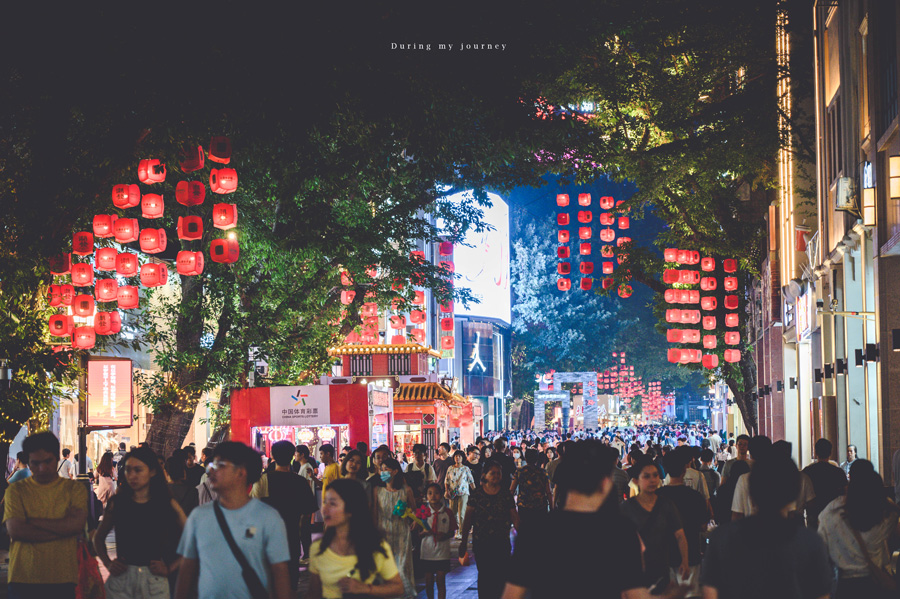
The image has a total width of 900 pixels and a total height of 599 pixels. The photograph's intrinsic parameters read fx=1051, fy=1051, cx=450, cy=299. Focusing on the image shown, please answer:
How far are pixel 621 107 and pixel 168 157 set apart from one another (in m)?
16.7

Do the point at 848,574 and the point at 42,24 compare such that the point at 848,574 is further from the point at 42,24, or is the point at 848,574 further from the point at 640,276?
the point at 640,276

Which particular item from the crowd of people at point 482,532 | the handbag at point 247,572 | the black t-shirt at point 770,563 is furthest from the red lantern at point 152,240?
the black t-shirt at point 770,563

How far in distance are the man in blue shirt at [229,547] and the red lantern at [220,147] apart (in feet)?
29.8

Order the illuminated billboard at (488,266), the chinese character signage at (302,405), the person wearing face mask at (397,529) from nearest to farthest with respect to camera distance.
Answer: the person wearing face mask at (397,529) < the chinese character signage at (302,405) < the illuminated billboard at (488,266)

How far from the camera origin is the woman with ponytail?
17.2ft

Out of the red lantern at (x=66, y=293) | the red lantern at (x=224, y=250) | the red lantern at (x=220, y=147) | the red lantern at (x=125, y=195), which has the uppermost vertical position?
the red lantern at (x=220, y=147)

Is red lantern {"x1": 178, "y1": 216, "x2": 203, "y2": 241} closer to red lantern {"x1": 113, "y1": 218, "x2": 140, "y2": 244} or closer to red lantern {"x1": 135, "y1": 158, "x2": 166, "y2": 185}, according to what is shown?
red lantern {"x1": 113, "y1": 218, "x2": 140, "y2": 244}

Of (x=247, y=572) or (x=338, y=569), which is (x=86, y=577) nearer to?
(x=247, y=572)

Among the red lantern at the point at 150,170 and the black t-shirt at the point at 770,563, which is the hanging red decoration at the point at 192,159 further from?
the black t-shirt at the point at 770,563

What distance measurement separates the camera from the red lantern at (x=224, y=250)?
18.6 meters

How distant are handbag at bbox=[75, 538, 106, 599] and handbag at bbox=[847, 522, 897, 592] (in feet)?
16.5

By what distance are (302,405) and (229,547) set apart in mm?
16180

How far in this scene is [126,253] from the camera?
1839 centimetres

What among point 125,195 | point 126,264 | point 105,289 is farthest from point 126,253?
point 125,195
